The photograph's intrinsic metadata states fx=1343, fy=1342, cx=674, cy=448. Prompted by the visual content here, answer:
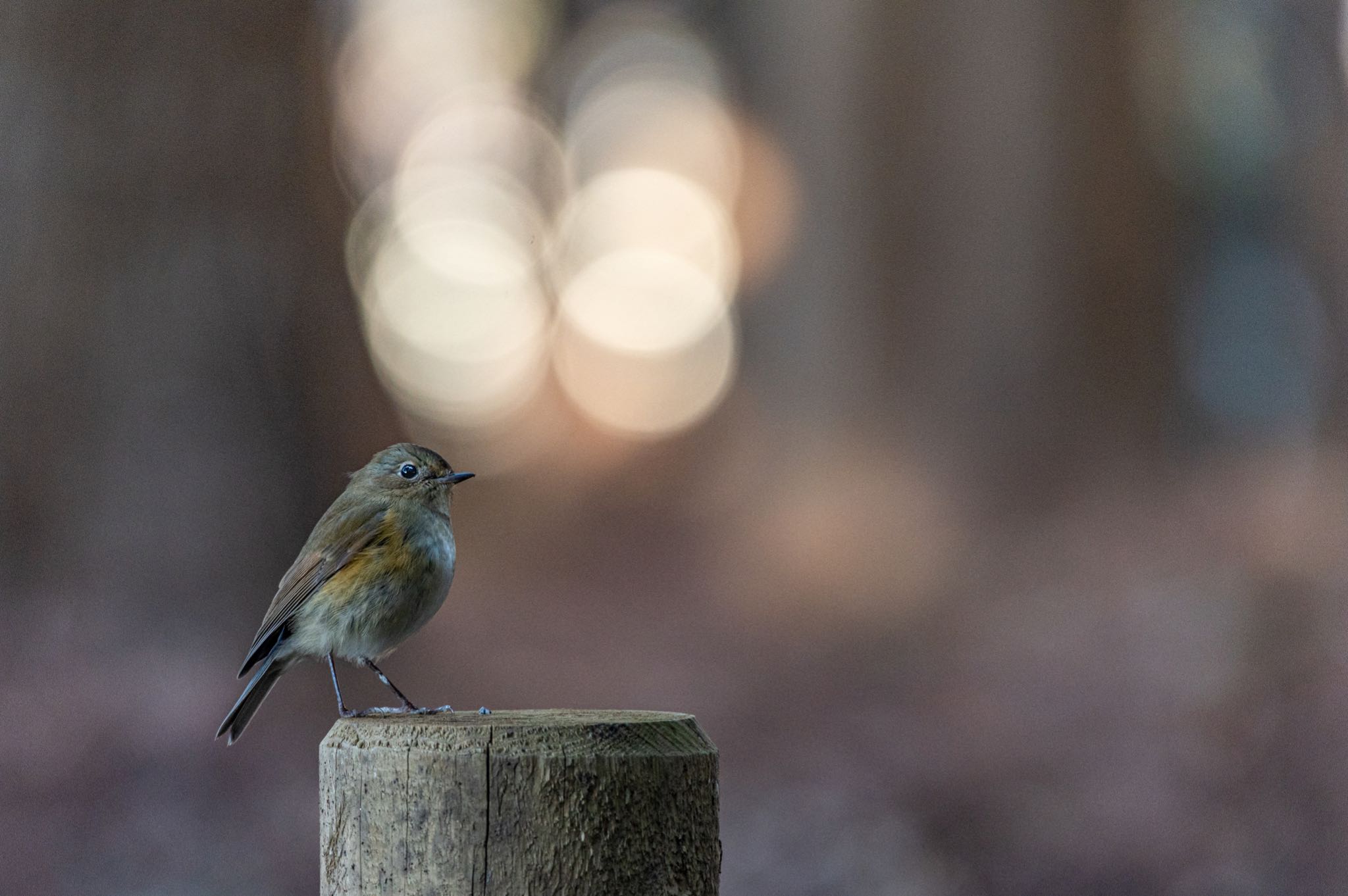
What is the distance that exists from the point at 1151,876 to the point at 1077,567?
4.48m

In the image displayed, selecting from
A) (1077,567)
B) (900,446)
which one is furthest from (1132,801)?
(900,446)

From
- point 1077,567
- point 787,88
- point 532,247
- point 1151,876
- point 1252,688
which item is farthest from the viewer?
point 532,247

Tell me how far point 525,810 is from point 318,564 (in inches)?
65.1

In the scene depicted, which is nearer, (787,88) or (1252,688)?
(1252,688)

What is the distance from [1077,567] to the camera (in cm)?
1073

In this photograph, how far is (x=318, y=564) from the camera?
3.18 m

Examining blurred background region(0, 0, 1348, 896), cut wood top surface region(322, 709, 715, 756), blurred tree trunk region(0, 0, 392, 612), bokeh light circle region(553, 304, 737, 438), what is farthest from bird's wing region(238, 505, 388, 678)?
bokeh light circle region(553, 304, 737, 438)

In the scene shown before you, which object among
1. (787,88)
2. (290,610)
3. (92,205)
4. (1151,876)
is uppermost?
(787,88)

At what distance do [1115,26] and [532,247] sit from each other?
341 inches

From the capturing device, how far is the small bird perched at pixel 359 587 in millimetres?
3068

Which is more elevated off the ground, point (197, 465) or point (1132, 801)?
point (197, 465)

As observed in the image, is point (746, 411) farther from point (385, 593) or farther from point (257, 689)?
point (385, 593)

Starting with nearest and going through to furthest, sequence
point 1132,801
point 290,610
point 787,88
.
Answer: point 290,610
point 1132,801
point 787,88

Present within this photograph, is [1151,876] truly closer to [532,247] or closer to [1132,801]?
[1132,801]
